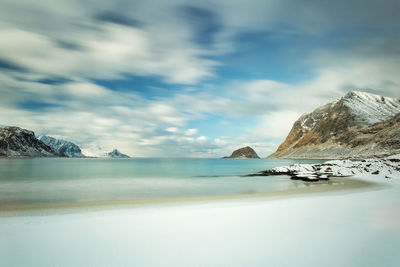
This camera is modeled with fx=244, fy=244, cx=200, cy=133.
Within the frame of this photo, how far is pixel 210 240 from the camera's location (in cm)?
693

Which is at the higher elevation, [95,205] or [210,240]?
[210,240]

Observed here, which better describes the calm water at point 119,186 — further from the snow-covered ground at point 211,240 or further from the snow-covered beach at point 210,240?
the snow-covered ground at point 211,240

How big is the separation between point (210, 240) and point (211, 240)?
3cm

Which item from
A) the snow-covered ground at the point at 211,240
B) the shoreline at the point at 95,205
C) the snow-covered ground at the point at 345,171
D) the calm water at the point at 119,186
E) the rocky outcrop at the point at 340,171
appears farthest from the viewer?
the snow-covered ground at the point at 345,171

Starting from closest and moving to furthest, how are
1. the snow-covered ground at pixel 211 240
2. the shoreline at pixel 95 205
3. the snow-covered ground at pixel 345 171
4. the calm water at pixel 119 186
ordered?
the snow-covered ground at pixel 211 240
the shoreline at pixel 95 205
the calm water at pixel 119 186
the snow-covered ground at pixel 345 171

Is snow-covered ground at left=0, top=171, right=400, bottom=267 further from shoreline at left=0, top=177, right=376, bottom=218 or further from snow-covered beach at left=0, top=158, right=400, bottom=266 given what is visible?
shoreline at left=0, top=177, right=376, bottom=218

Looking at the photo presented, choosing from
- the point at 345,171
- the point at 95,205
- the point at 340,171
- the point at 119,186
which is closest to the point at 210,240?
the point at 95,205

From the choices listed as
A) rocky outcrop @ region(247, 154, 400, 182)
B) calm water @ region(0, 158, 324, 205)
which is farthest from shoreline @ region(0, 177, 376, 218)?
rocky outcrop @ region(247, 154, 400, 182)

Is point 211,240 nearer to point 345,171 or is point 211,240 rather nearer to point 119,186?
point 119,186

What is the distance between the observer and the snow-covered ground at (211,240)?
5.66m

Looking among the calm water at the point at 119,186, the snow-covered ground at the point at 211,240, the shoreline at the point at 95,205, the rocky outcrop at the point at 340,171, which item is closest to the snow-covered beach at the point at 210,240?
the snow-covered ground at the point at 211,240

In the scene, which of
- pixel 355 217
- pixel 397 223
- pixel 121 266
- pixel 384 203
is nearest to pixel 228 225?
pixel 121 266

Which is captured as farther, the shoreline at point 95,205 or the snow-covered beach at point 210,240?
the shoreline at point 95,205

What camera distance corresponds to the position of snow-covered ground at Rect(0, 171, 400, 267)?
5.66 metres
